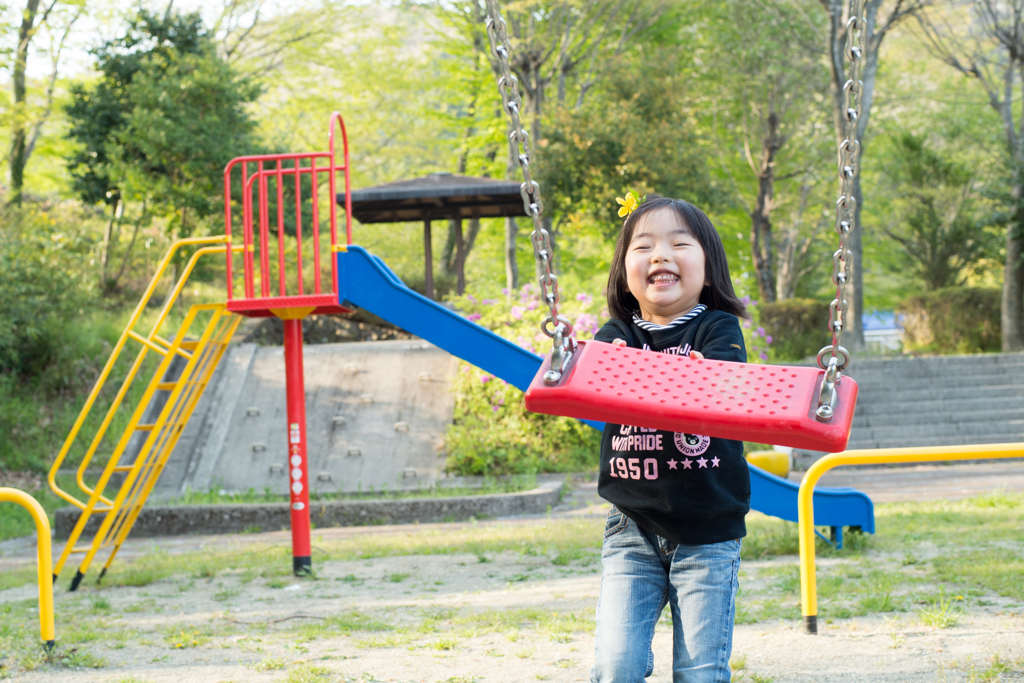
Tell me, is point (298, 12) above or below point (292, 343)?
above

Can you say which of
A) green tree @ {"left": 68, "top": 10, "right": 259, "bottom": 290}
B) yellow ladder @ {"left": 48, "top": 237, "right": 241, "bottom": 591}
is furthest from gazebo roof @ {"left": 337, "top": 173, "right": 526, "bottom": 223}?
yellow ladder @ {"left": 48, "top": 237, "right": 241, "bottom": 591}

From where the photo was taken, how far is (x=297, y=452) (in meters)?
5.75

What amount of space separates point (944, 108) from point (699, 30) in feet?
26.9

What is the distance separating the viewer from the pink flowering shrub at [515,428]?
9961 millimetres

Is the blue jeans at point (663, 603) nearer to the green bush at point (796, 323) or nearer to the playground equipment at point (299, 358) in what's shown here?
the playground equipment at point (299, 358)

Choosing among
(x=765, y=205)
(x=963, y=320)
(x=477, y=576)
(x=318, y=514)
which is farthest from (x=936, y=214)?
(x=477, y=576)

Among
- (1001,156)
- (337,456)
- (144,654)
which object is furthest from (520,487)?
(1001,156)

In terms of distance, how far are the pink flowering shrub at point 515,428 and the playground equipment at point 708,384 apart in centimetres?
789

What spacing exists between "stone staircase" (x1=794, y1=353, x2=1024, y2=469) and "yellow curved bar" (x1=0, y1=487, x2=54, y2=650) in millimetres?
8992

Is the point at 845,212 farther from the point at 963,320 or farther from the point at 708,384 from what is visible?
the point at 963,320

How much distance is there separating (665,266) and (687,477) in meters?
0.55

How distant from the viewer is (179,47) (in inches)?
694

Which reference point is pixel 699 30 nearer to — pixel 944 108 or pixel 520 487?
pixel 944 108

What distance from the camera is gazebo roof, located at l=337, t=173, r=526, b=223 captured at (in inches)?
583
